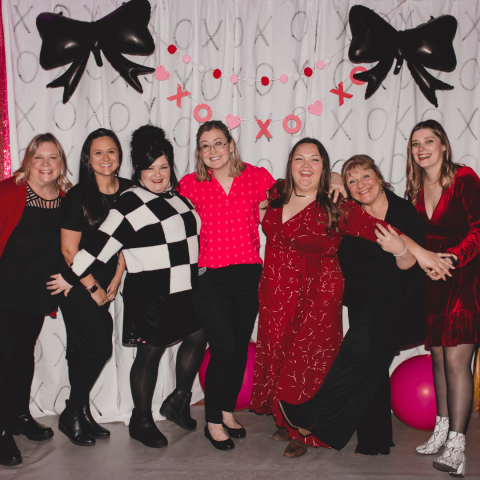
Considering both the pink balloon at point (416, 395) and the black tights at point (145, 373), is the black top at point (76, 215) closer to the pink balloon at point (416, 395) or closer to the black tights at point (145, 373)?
the black tights at point (145, 373)

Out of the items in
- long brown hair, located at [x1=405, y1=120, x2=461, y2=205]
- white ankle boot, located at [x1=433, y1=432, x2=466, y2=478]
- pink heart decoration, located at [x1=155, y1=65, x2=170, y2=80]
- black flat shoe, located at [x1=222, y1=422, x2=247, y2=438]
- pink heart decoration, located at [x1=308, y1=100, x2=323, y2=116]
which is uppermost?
pink heart decoration, located at [x1=155, y1=65, x2=170, y2=80]

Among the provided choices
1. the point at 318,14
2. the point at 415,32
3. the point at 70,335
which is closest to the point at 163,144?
the point at 70,335

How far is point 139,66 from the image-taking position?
7.92 ft

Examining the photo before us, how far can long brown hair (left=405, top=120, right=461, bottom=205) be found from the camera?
2119 millimetres

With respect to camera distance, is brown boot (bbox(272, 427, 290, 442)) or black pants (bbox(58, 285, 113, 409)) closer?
black pants (bbox(58, 285, 113, 409))

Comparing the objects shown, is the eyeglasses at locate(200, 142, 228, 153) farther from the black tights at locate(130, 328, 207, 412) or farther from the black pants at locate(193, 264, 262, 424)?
the black tights at locate(130, 328, 207, 412)

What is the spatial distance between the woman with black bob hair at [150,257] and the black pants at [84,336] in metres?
0.13

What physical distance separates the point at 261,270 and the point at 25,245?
1220 millimetres

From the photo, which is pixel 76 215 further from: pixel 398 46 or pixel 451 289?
pixel 398 46

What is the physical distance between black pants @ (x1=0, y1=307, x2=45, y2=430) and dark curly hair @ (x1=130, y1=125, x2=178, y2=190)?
3.04ft

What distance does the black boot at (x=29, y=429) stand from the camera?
7.53 feet

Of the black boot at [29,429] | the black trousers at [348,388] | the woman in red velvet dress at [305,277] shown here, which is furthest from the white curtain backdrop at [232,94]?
the black trousers at [348,388]

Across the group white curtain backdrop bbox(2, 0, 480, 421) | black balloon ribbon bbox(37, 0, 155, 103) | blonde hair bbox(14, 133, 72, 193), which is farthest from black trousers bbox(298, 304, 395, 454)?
black balloon ribbon bbox(37, 0, 155, 103)

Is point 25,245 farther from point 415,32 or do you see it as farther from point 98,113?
point 415,32
